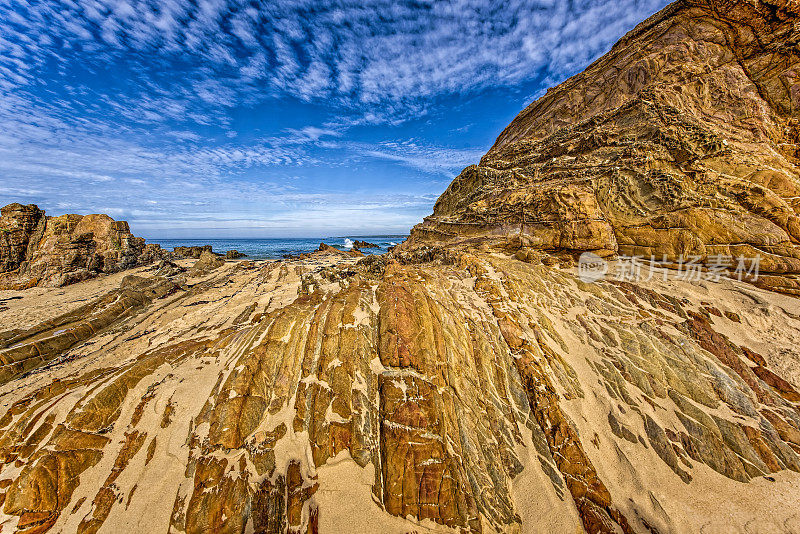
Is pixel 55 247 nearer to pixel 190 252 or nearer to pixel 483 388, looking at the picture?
pixel 190 252

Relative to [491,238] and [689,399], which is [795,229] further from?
[491,238]

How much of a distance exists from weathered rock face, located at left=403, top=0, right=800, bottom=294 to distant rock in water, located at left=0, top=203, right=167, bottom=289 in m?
28.5

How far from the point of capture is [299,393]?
19.2 ft

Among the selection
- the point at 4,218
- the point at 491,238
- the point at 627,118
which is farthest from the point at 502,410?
the point at 4,218

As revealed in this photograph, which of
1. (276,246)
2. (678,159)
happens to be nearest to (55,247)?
(678,159)

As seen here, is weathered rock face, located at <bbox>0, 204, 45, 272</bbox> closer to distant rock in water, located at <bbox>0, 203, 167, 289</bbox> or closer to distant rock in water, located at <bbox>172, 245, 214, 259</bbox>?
distant rock in water, located at <bbox>0, 203, 167, 289</bbox>

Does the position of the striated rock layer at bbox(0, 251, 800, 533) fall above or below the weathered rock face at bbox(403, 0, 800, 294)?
below

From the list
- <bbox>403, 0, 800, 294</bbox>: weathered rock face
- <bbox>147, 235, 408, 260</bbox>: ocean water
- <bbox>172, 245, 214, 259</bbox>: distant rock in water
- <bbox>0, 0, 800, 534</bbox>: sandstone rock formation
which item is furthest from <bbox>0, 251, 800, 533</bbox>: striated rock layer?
<bbox>147, 235, 408, 260</bbox>: ocean water

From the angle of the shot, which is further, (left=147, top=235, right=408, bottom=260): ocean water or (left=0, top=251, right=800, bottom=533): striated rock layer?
(left=147, top=235, right=408, bottom=260): ocean water

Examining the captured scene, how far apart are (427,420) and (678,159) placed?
51.3ft

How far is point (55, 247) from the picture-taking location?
19.1 metres

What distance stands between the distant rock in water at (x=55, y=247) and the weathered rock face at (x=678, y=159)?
2849 centimetres

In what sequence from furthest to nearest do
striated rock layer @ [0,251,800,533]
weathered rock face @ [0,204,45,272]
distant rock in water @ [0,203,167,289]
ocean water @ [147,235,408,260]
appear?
ocean water @ [147,235,408,260]
weathered rock face @ [0,204,45,272]
distant rock in water @ [0,203,167,289]
striated rock layer @ [0,251,800,533]

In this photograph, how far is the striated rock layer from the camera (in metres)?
4.44
